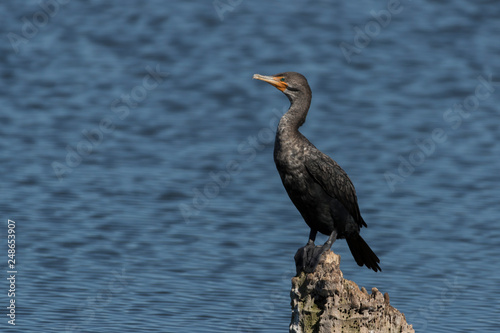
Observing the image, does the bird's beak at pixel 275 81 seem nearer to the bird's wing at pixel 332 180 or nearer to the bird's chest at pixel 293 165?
the bird's chest at pixel 293 165

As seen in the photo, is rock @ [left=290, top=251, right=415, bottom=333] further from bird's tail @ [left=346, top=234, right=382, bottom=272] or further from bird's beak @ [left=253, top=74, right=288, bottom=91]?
bird's beak @ [left=253, top=74, right=288, bottom=91]

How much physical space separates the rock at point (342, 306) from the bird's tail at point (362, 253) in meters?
0.99

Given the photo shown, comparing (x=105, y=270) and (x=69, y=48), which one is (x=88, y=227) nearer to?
(x=105, y=270)

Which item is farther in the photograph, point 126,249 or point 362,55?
point 362,55

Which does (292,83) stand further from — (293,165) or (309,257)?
(309,257)

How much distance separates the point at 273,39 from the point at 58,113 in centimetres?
926

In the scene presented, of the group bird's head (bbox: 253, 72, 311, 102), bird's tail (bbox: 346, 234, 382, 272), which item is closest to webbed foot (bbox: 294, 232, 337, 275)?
bird's tail (bbox: 346, 234, 382, 272)

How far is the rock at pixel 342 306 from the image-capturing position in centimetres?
842

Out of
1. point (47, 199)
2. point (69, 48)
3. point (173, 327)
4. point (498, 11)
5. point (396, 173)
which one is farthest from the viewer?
point (498, 11)

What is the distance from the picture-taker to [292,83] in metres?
9.68

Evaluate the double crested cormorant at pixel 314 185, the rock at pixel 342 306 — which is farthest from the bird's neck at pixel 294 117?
the rock at pixel 342 306

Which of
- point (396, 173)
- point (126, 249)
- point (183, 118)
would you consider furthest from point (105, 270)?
point (183, 118)

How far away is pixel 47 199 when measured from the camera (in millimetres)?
17203

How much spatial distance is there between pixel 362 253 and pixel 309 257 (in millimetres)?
928
